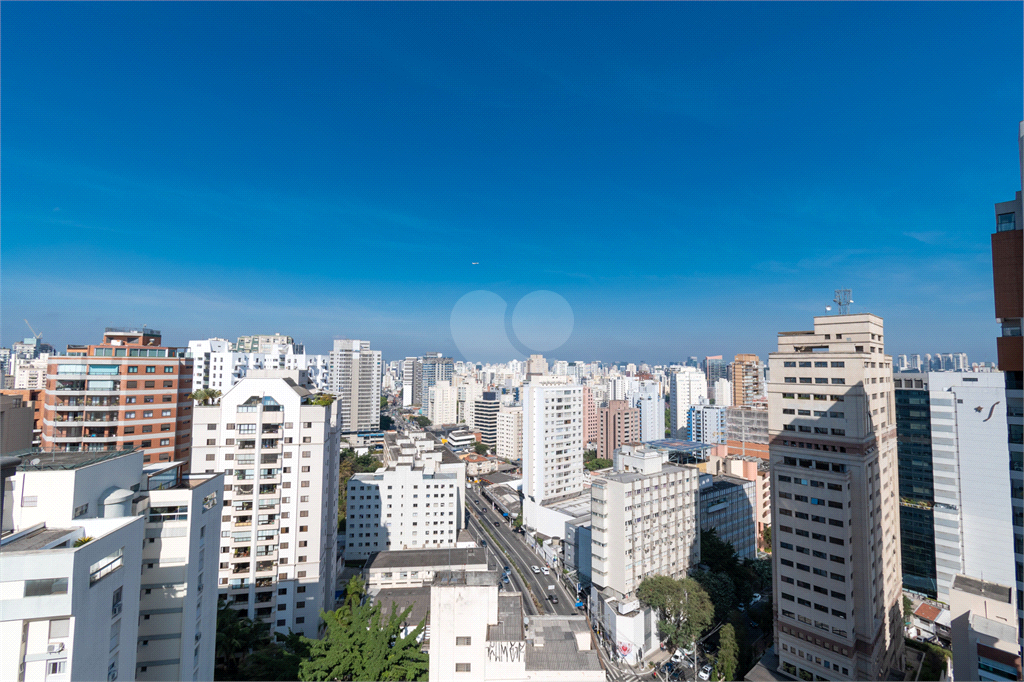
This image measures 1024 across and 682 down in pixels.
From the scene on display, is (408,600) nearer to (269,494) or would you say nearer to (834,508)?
(269,494)

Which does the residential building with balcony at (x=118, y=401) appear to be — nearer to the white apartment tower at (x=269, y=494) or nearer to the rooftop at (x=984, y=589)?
the white apartment tower at (x=269, y=494)

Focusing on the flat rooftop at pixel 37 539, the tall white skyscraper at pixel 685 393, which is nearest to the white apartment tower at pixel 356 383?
the tall white skyscraper at pixel 685 393

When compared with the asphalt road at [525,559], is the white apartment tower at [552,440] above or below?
above

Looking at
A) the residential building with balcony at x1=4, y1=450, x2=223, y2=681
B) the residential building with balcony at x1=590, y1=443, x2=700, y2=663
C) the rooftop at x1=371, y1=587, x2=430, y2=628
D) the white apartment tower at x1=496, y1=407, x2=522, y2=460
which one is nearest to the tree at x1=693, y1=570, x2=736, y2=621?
the residential building with balcony at x1=590, y1=443, x2=700, y2=663

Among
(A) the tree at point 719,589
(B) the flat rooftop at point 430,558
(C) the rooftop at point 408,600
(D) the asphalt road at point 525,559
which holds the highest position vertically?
(A) the tree at point 719,589

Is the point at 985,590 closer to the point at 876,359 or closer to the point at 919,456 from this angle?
the point at 876,359

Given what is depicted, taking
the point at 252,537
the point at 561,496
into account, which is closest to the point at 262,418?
the point at 252,537
